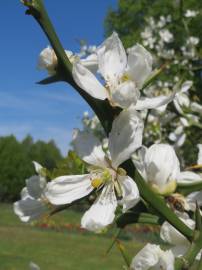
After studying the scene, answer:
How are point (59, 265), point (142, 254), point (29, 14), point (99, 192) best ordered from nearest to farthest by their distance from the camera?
point (29, 14) → point (142, 254) → point (99, 192) → point (59, 265)

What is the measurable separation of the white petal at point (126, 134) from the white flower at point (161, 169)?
0.29ft

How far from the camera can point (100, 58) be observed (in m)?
1.06

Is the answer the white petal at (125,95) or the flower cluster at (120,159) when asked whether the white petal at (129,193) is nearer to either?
the flower cluster at (120,159)

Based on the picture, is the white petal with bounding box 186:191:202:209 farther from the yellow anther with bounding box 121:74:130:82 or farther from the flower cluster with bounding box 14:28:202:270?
the yellow anther with bounding box 121:74:130:82

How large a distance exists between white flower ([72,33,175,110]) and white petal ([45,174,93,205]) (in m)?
0.19

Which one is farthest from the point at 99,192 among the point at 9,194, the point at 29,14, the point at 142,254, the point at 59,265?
the point at 9,194

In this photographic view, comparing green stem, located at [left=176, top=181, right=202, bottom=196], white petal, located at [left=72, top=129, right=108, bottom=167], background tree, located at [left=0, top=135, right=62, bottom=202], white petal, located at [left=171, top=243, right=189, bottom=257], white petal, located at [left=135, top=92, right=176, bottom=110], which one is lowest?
background tree, located at [left=0, top=135, right=62, bottom=202]

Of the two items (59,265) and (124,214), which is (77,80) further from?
(59,265)

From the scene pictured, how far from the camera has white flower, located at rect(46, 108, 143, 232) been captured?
947 millimetres

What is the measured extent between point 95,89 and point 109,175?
0.21 metres

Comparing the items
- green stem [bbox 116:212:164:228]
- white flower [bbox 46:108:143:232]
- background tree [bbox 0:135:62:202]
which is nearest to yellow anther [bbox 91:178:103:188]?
white flower [bbox 46:108:143:232]

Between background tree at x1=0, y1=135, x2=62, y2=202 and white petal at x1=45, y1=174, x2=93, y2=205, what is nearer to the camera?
white petal at x1=45, y1=174, x2=93, y2=205

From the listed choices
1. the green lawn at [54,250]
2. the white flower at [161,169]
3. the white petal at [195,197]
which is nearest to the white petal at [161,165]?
the white flower at [161,169]

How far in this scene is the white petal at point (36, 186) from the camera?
48.8 inches
